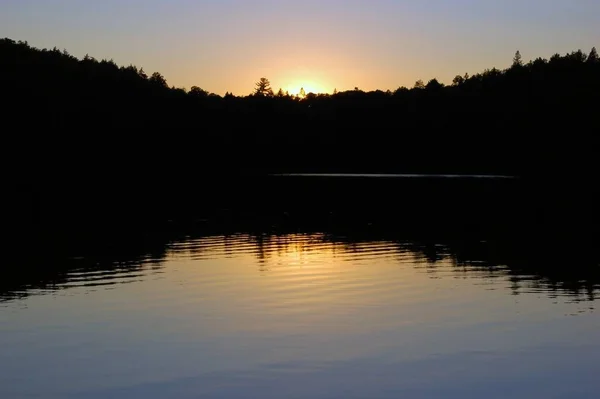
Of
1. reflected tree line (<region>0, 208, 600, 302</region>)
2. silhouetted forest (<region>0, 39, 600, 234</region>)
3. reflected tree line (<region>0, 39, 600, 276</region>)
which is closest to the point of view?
reflected tree line (<region>0, 208, 600, 302</region>)

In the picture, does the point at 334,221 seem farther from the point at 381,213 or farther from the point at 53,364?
the point at 53,364

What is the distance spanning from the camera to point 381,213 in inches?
2660

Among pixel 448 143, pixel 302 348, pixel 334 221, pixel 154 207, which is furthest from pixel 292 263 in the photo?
pixel 448 143

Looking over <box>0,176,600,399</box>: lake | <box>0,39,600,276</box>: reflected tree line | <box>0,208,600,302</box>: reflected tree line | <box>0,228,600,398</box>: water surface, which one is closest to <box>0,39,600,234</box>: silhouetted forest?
<box>0,39,600,276</box>: reflected tree line

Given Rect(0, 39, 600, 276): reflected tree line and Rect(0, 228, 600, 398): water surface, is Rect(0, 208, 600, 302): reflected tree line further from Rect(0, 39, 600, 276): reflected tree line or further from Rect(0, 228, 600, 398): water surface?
Rect(0, 39, 600, 276): reflected tree line

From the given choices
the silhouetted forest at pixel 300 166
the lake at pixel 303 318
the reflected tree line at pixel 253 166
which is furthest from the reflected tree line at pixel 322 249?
the silhouetted forest at pixel 300 166

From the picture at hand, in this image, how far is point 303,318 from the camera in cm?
2358

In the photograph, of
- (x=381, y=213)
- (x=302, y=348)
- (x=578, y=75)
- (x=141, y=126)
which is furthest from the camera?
(x=141, y=126)

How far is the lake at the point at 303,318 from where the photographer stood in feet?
57.4

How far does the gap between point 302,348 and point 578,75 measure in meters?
174

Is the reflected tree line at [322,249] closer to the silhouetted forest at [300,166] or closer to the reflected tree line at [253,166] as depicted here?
the reflected tree line at [253,166]

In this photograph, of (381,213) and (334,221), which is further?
(381,213)

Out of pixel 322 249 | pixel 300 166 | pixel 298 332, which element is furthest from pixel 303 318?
pixel 300 166

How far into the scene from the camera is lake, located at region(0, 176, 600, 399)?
17500 mm
